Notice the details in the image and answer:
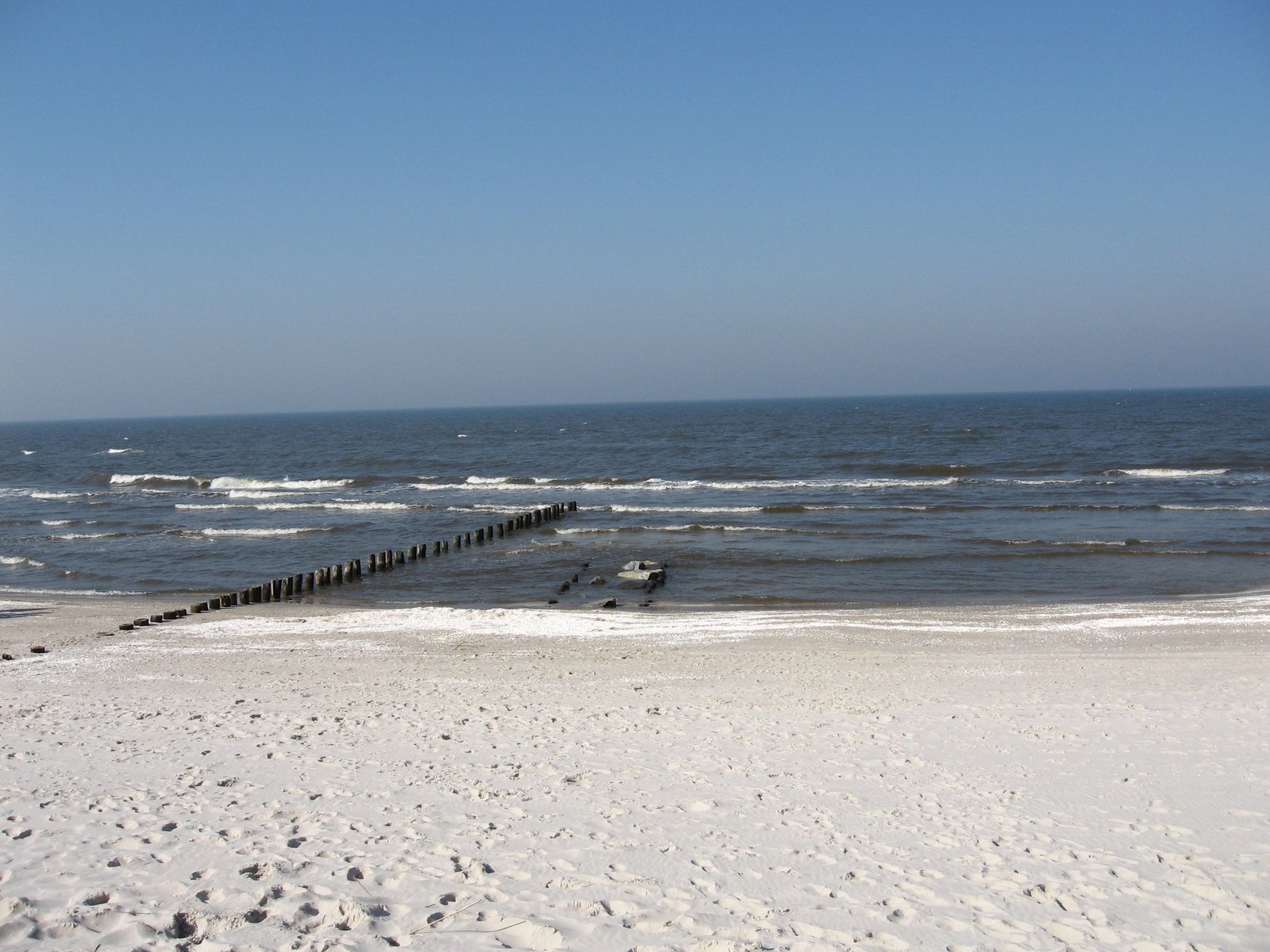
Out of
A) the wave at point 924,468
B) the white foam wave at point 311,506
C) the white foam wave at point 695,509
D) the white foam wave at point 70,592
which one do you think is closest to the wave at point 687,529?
the white foam wave at point 695,509

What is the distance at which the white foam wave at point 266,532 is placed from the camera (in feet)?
110

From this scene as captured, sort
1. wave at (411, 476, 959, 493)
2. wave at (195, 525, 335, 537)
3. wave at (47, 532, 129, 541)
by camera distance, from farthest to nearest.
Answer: wave at (411, 476, 959, 493) → wave at (195, 525, 335, 537) → wave at (47, 532, 129, 541)

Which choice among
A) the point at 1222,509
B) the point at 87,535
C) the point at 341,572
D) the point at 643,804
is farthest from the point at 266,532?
the point at 1222,509

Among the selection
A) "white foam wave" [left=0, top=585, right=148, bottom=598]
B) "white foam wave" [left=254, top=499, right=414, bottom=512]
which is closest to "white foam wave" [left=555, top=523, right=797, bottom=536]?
"white foam wave" [left=254, top=499, right=414, bottom=512]

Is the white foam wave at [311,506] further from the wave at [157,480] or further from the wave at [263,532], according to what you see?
the wave at [157,480]

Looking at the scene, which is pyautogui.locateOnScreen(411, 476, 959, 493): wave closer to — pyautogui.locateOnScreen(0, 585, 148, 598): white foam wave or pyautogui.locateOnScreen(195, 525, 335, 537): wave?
pyautogui.locateOnScreen(195, 525, 335, 537): wave

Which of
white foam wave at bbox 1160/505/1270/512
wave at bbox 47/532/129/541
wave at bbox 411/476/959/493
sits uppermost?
wave at bbox 411/476/959/493

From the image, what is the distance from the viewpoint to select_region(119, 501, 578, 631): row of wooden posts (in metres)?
20.5

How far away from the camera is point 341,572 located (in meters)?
25.4

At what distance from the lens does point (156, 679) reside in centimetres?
1295

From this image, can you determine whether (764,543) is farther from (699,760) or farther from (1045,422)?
(1045,422)

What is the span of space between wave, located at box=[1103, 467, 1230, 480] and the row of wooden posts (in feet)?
95.5

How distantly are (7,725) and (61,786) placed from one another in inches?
107

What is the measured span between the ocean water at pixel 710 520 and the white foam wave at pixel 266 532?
0.52 feet
